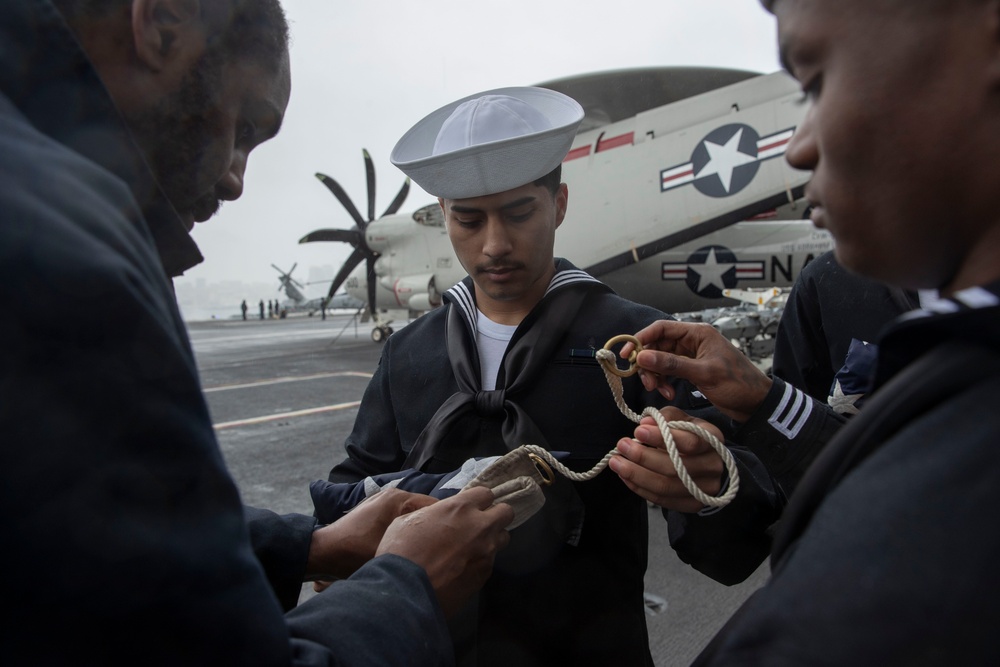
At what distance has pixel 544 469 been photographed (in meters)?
1.50

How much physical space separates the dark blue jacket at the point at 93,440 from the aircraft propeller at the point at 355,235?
14476mm

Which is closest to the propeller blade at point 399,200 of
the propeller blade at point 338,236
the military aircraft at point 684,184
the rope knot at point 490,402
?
the propeller blade at point 338,236

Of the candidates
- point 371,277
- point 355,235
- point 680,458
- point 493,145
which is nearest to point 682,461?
point 680,458

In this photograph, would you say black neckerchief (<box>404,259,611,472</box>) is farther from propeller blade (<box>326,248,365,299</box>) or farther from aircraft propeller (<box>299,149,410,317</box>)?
propeller blade (<box>326,248,365,299</box>)

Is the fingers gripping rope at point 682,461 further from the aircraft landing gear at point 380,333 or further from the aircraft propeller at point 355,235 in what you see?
the aircraft landing gear at point 380,333

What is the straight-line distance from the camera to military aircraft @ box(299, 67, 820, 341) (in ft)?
28.6

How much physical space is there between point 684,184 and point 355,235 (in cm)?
887

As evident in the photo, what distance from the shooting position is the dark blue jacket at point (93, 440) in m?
0.56

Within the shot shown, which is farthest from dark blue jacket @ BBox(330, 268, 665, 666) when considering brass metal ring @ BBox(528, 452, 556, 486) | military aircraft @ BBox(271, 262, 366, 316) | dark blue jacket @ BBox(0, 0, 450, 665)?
military aircraft @ BBox(271, 262, 366, 316)

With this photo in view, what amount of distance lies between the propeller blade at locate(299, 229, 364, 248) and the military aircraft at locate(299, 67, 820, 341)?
6635 mm

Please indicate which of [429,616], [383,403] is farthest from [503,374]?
[429,616]

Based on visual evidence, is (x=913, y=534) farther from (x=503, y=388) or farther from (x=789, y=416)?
(x=503, y=388)

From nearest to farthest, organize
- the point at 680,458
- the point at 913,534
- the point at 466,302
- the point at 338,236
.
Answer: the point at 913,534
the point at 680,458
the point at 466,302
the point at 338,236

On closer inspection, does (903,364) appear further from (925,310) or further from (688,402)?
(688,402)
